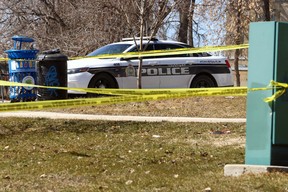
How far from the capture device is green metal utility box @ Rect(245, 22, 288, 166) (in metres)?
6.91

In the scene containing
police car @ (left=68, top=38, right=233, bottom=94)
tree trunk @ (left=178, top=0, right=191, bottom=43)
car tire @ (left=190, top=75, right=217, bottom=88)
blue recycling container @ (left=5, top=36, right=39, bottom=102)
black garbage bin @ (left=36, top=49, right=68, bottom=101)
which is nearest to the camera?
black garbage bin @ (left=36, top=49, right=68, bottom=101)

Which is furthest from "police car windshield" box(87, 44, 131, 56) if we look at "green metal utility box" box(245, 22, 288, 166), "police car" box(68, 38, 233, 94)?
"green metal utility box" box(245, 22, 288, 166)

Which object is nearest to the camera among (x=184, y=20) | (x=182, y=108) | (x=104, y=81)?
(x=182, y=108)

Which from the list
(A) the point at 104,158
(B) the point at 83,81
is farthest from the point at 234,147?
(B) the point at 83,81

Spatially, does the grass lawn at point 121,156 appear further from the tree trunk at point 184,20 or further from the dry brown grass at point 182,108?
the tree trunk at point 184,20

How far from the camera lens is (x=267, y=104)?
22.9ft

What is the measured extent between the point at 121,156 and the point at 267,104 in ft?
7.96

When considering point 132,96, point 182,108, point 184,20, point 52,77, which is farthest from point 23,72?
point 184,20

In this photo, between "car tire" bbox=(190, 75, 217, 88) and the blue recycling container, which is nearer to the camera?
the blue recycling container

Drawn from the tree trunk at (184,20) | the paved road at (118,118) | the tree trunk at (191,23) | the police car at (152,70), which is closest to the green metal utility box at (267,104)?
the paved road at (118,118)

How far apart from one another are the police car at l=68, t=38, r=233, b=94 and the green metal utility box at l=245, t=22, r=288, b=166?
32.0ft

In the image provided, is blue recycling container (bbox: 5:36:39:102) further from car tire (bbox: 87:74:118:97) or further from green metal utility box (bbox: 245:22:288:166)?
green metal utility box (bbox: 245:22:288:166)

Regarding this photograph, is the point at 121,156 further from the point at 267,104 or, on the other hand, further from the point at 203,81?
the point at 203,81

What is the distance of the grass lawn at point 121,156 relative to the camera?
6.79 metres
